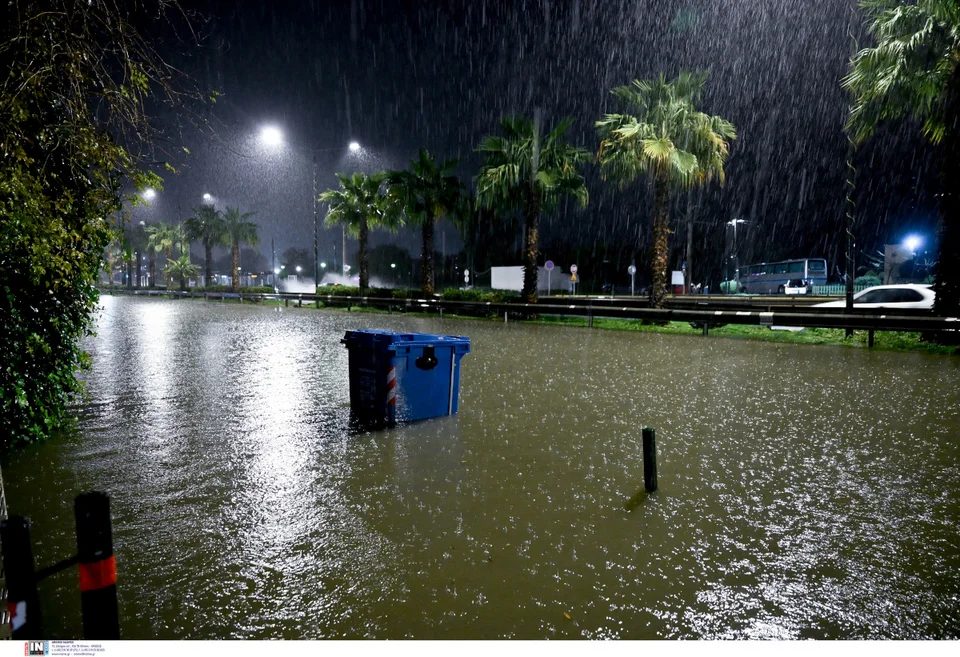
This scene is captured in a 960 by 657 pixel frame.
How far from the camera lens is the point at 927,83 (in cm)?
1485

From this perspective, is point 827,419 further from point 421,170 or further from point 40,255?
point 421,170

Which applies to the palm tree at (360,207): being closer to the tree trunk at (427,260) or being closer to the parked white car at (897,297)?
the tree trunk at (427,260)

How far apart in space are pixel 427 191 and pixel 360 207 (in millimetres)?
8348

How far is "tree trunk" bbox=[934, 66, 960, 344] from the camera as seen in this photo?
549 inches

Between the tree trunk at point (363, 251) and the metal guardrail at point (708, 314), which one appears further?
the tree trunk at point (363, 251)

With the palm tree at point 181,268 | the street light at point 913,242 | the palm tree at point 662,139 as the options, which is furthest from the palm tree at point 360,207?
the palm tree at point 181,268

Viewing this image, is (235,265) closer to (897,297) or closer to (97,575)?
(897,297)

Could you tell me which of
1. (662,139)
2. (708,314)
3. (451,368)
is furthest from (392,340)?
(662,139)

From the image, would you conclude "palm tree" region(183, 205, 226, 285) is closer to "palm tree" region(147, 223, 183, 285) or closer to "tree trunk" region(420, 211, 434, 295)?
"palm tree" region(147, 223, 183, 285)

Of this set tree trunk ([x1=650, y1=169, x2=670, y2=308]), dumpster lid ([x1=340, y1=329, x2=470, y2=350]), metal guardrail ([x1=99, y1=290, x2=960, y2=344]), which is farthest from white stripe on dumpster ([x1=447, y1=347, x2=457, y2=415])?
tree trunk ([x1=650, y1=169, x2=670, y2=308])

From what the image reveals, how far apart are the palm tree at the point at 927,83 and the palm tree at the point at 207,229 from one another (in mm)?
58722

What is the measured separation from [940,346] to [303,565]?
16.6 meters

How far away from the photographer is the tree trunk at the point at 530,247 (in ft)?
87.3

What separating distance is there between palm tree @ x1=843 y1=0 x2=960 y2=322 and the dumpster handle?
1393cm
